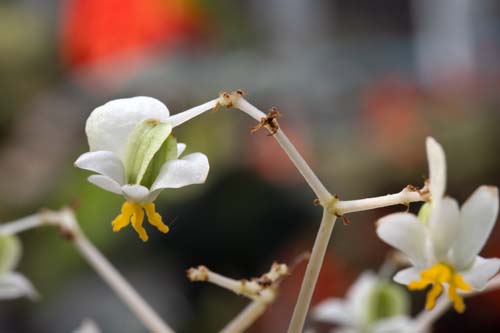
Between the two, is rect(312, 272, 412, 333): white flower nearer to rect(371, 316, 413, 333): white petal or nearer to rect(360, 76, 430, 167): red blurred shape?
rect(371, 316, 413, 333): white petal

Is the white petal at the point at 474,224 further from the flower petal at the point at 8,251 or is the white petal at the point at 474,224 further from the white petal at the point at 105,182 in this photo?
the flower petal at the point at 8,251

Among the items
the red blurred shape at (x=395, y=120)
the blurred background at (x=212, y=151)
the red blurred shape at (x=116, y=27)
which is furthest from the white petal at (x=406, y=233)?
the red blurred shape at (x=116, y=27)

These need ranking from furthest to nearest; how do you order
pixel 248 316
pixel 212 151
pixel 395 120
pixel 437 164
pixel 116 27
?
pixel 116 27 → pixel 395 120 → pixel 212 151 → pixel 248 316 → pixel 437 164

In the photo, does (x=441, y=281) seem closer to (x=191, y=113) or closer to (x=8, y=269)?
(x=191, y=113)

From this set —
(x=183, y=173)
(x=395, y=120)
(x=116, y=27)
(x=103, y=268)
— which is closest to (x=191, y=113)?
(x=183, y=173)

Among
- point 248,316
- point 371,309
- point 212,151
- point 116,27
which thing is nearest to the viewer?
point 248,316

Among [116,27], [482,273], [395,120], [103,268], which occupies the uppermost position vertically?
[116,27]

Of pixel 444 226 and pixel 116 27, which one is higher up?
pixel 116 27
